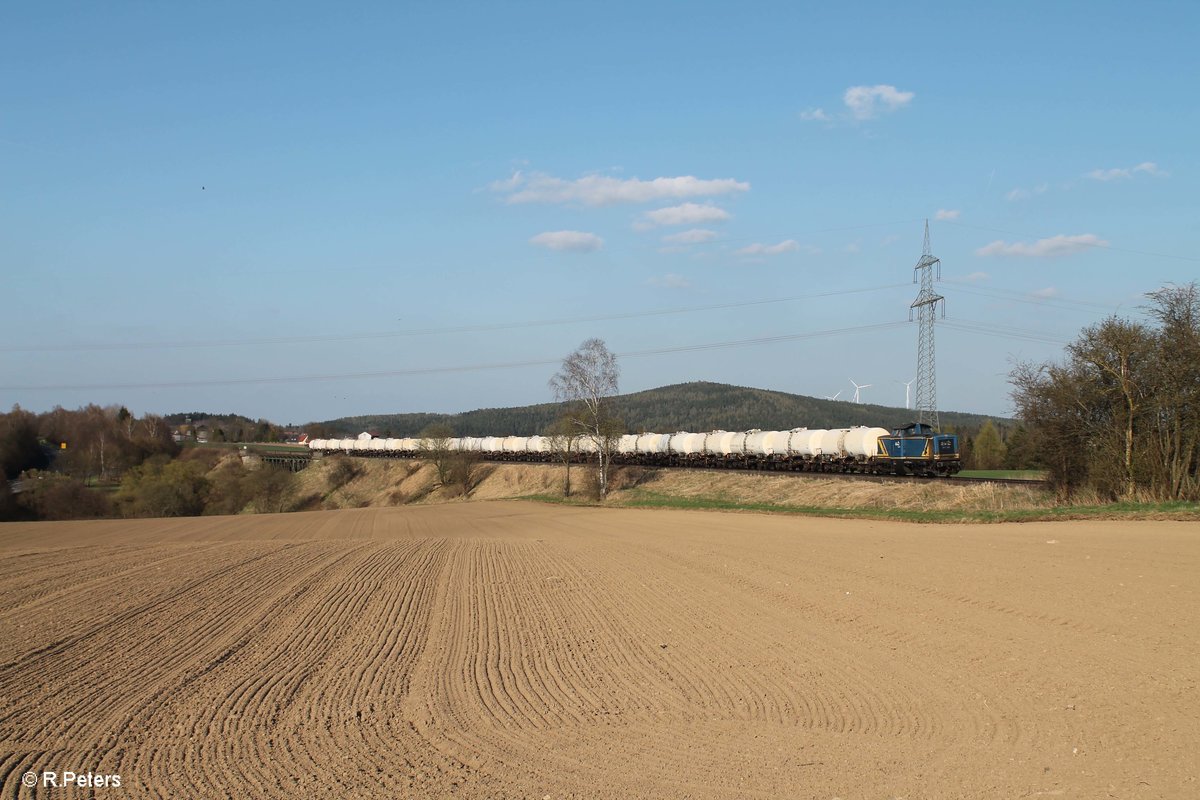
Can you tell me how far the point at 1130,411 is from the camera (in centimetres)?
3017

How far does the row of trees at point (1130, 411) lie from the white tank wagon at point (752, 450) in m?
13.0

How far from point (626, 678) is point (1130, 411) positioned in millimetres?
26793

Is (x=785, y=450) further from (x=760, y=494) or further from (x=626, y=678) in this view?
(x=626, y=678)

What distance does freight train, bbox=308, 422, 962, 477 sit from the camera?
152 feet

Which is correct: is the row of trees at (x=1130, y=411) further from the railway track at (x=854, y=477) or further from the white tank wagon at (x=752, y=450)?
the white tank wagon at (x=752, y=450)

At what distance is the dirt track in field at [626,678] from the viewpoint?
730 cm

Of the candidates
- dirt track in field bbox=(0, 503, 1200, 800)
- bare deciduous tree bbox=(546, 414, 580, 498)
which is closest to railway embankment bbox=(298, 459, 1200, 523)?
bare deciduous tree bbox=(546, 414, 580, 498)

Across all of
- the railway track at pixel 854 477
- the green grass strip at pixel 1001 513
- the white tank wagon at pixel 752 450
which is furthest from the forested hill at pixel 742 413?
the green grass strip at pixel 1001 513

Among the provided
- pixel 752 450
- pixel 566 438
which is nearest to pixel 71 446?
pixel 566 438

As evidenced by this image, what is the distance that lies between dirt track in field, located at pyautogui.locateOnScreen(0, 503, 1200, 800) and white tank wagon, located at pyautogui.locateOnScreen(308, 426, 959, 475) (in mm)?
28882

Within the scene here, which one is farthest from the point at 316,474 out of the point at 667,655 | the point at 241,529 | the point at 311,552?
the point at 667,655

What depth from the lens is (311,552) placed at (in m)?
25.7

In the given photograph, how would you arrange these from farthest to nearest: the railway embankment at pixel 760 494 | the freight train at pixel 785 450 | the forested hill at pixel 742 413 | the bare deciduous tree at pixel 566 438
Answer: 1. the forested hill at pixel 742 413
2. the bare deciduous tree at pixel 566 438
3. the freight train at pixel 785 450
4. the railway embankment at pixel 760 494

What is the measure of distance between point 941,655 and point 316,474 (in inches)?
4080
